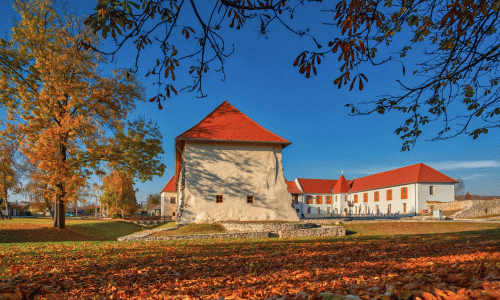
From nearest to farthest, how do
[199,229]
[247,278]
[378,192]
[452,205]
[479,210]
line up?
[247,278] → [199,229] → [479,210] → [452,205] → [378,192]

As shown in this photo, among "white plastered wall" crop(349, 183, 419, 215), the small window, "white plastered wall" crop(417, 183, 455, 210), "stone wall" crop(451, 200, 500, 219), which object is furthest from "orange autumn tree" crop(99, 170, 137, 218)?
"stone wall" crop(451, 200, 500, 219)

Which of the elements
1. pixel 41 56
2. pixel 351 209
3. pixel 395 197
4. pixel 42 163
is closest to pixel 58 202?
pixel 42 163

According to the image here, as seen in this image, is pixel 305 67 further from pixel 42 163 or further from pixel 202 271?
pixel 42 163

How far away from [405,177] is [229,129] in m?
33.4

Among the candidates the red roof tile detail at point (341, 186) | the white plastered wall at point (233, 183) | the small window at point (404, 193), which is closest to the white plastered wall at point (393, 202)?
the small window at point (404, 193)

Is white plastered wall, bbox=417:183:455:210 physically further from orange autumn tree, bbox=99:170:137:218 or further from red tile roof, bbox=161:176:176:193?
orange autumn tree, bbox=99:170:137:218

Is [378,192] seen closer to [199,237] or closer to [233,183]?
[233,183]

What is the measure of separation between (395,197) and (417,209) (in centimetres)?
506

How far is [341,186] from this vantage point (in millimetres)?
60844

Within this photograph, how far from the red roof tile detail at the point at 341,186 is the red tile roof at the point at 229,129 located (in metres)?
40.8

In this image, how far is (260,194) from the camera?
2220 centimetres

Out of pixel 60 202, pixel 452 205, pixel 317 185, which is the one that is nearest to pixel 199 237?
pixel 60 202

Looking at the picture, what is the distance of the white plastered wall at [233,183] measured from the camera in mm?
21312

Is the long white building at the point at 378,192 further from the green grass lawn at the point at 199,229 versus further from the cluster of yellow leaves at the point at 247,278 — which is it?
the cluster of yellow leaves at the point at 247,278
